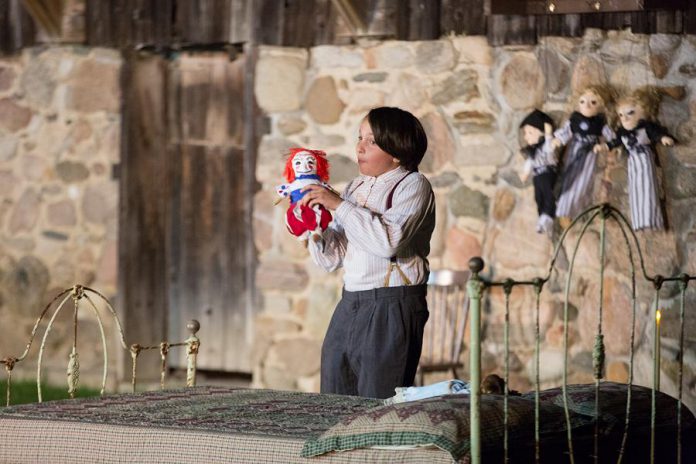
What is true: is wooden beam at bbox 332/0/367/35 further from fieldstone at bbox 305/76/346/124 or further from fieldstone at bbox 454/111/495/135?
fieldstone at bbox 454/111/495/135

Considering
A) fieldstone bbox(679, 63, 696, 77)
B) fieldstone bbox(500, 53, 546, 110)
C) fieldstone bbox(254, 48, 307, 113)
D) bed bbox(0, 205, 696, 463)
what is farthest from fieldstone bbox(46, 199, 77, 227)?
bed bbox(0, 205, 696, 463)

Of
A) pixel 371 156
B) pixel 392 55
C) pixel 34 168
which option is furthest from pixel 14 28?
pixel 371 156

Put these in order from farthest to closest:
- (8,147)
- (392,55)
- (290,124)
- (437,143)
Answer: (8,147)
(290,124)
(392,55)
(437,143)

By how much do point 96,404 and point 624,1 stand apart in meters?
3.48

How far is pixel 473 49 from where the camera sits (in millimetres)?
6953

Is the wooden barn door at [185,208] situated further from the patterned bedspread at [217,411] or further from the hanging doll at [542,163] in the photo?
the patterned bedspread at [217,411]

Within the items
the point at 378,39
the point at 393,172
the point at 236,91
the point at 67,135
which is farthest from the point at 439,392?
the point at 67,135

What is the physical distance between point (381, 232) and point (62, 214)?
4099 mm

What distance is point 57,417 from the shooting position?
4039mm

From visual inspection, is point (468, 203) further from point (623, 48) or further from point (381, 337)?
point (381, 337)

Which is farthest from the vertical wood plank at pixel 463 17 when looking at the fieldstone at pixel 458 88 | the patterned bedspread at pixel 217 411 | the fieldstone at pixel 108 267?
the patterned bedspread at pixel 217 411

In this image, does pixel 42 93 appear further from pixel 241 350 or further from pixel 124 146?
pixel 241 350

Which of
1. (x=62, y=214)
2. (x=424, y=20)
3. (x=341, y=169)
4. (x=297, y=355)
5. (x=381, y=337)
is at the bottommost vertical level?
(x=297, y=355)

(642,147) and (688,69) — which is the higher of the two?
(688,69)
